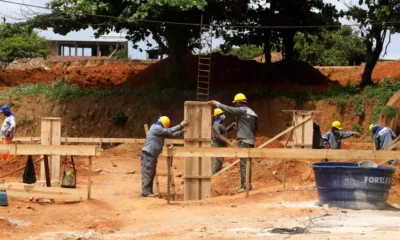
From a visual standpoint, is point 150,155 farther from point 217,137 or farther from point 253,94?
point 253,94

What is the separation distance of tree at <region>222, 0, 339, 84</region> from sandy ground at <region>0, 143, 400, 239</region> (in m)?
20.4

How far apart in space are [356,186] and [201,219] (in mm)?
2689

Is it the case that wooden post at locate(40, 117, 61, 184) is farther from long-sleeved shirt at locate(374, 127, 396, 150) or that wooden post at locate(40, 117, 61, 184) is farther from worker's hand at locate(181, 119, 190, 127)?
long-sleeved shirt at locate(374, 127, 396, 150)

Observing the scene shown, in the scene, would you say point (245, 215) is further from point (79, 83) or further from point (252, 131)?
point (79, 83)

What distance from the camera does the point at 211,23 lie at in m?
34.1

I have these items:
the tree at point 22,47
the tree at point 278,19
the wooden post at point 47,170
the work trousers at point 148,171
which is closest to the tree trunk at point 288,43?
the tree at point 278,19

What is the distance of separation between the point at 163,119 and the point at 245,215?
A: 5.15 m

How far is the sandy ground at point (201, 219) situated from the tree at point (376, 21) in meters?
15.3

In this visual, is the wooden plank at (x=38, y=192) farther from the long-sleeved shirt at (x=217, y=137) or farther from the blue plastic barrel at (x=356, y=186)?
the long-sleeved shirt at (x=217, y=137)

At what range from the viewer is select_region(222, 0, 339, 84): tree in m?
36.8

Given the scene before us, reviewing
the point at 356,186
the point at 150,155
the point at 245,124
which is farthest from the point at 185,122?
the point at 356,186

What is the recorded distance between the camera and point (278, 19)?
122 feet

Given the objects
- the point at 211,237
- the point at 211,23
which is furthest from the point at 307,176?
the point at 211,23

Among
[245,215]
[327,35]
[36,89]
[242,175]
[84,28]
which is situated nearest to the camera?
[245,215]
